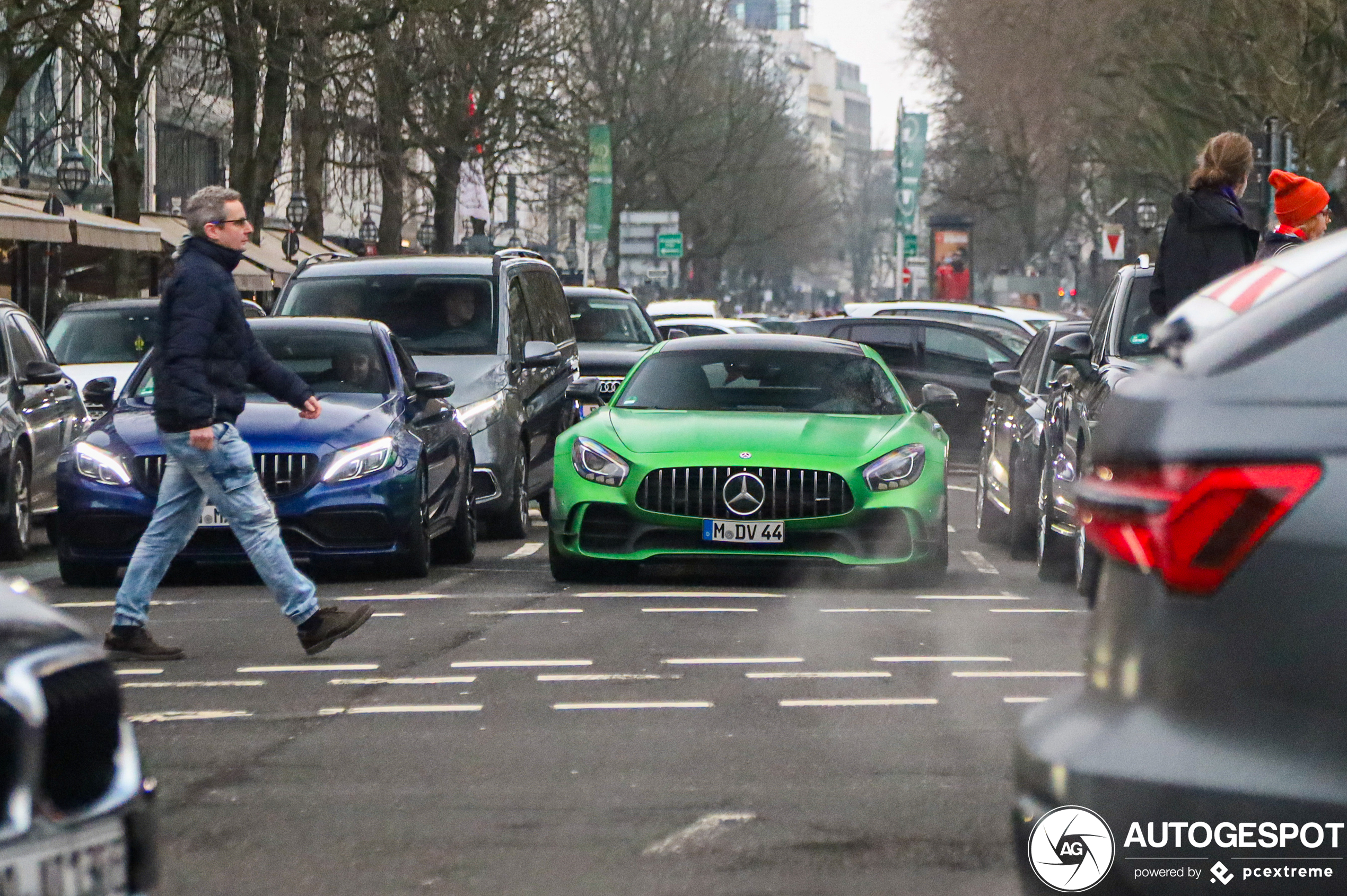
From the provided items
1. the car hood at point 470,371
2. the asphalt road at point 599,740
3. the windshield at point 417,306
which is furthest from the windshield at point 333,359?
the windshield at point 417,306

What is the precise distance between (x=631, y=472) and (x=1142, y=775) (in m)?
8.72

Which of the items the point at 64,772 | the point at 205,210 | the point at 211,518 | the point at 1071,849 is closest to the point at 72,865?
the point at 64,772

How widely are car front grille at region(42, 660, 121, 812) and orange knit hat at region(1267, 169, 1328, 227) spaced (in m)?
8.72

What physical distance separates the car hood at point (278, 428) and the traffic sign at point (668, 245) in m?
47.1

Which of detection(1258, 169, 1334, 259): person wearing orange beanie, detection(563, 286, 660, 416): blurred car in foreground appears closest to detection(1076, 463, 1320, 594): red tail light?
detection(1258, 169, 1334, 259): person wearing orange beanie

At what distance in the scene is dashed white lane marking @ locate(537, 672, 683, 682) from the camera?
8.84m

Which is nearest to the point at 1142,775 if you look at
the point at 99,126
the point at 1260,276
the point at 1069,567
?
the point at 1260,276

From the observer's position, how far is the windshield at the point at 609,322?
79.9 feet

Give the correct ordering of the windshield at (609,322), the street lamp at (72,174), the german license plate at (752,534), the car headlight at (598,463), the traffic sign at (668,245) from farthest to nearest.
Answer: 1. the traffic sign at (668,245)
2. the street lamp at (72,174)
3. the windshield at (609,322)
4. the car headlight at (598,463)
5. the german license plate at (752,534)

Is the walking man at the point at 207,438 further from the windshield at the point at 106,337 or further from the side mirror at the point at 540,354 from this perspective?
the windshield at the point at 106,337

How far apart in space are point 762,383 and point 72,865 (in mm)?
9978

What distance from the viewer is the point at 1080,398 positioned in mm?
12367

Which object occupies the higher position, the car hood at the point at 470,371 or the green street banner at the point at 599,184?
the green street banner at the point at 599,184

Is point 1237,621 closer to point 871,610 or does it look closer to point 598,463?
point 871,610
